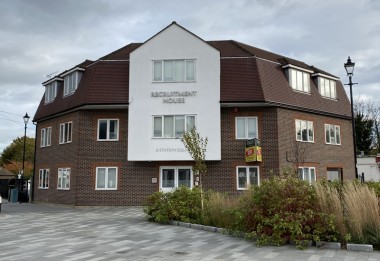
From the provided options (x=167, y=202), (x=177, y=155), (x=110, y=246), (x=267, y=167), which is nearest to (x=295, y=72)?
(x=267, y=167)

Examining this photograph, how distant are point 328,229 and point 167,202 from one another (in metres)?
6.88

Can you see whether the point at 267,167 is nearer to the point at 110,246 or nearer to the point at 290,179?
the point at 290,179

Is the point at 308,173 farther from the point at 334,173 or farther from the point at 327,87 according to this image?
the point at 327,87

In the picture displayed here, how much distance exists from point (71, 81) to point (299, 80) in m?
15.4

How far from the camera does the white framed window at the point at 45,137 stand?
1083 inches

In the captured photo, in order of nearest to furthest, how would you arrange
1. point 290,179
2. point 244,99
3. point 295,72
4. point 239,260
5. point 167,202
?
point 239,260 < point 290,179 < point 167,202 < point 244,99 < point 295,72

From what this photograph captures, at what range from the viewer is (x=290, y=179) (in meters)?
10.7

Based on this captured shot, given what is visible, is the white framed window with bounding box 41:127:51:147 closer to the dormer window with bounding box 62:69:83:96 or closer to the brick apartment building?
the dormer window with bounding box 62:69:83:96

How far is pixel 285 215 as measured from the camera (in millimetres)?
9930

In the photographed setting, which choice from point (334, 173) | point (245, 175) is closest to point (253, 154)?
point (245, 175)

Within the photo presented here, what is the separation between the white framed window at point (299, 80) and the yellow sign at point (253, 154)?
18.7 feet

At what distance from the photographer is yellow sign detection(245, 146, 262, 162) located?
844 inches

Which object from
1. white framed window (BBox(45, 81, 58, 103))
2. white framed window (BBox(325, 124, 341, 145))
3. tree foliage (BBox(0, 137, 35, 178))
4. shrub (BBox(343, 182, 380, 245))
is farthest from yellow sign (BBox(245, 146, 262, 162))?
tree foliage (BBox(0, 137, 35, 178))

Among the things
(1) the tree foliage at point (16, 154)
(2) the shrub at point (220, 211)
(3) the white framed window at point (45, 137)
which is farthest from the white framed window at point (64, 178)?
(1) the tree foliage at point (16, 154)
